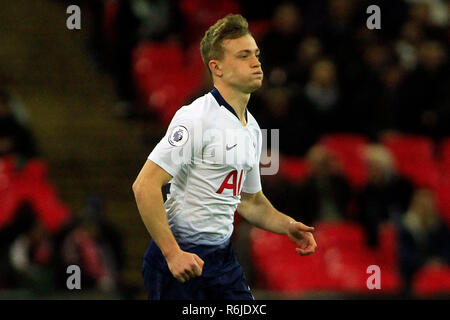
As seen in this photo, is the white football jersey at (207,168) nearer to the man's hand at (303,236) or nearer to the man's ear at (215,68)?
the man's ear at (215,68)

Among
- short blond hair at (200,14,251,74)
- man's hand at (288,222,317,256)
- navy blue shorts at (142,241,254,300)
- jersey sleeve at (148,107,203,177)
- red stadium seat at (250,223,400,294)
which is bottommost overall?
red stadium seat at (250,223,400,294)

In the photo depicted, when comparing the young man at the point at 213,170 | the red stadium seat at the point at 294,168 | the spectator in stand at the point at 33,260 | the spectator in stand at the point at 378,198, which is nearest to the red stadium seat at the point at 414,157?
the spectator in stand at the point at 378,198

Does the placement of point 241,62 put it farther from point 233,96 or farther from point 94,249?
point 94,249

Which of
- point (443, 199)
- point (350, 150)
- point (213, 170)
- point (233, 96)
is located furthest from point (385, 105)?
point (213, 170)

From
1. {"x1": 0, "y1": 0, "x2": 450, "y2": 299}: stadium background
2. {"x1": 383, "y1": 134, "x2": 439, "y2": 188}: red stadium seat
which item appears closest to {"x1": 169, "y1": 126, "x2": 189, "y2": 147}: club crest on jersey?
{"x1": 0, "y1": 0, "x2": 450, "y2": 299}: stadium background

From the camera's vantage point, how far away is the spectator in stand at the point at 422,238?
834 centimetres

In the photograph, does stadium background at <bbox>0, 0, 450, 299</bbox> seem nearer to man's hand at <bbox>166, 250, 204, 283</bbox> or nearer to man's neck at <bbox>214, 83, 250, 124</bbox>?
man's neck at <bbox>214, 83, 250, 124</bbox>

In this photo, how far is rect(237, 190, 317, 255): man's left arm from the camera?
4680 millimetres

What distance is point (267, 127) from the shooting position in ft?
27.9

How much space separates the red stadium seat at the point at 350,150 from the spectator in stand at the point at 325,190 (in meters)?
0.67

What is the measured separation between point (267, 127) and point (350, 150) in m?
1.43

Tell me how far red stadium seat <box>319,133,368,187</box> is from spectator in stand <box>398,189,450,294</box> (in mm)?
788

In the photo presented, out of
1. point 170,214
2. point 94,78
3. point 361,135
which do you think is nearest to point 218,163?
point 170,214
